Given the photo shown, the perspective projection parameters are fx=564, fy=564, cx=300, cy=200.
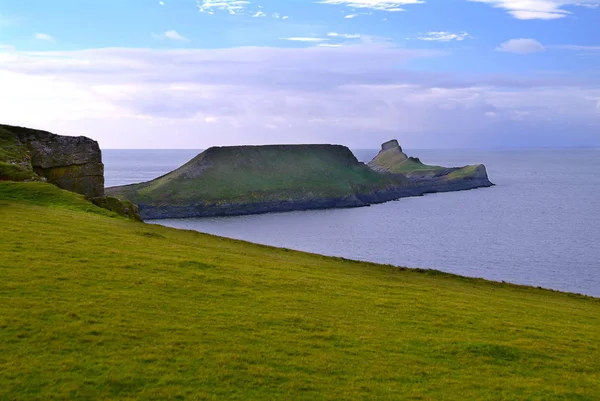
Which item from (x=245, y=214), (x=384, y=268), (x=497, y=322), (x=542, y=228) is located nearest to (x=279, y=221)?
(x=245, y=214)

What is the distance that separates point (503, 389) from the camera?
48.2 ft

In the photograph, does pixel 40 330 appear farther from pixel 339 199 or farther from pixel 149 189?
pixel 339 199

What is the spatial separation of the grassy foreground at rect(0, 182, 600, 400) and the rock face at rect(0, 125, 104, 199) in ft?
71.2

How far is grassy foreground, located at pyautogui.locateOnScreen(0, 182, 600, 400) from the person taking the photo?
1333 cm

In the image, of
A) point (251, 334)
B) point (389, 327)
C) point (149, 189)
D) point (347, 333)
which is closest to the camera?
point (251, 334)

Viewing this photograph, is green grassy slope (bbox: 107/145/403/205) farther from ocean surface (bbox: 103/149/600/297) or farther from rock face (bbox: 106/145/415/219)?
ocean surface (bbox: 103/149/600/297)

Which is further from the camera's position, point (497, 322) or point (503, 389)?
point (497, 322)

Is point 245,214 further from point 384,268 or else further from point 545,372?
point 545,372

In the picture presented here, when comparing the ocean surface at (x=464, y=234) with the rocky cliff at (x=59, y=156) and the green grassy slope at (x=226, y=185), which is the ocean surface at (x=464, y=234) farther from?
the rocky cliff at (x=59, y=156)

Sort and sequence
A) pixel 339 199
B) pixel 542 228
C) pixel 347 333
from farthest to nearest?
pixel 339 199 < pixel 542 228 < pixel 347 333

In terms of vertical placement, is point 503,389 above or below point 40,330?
below

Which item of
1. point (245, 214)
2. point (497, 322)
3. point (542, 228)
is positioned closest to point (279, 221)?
point (245, 214)

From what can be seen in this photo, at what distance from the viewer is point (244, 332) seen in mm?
16625

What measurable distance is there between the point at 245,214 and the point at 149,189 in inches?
1189
